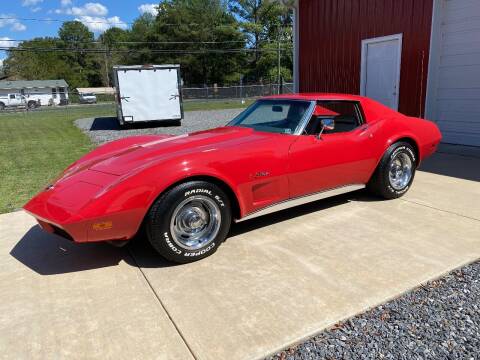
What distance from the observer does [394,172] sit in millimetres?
4727

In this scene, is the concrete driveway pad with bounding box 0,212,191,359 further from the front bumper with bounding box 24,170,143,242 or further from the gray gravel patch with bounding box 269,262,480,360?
the gray gravel patch with bounding box 269,262,480,360

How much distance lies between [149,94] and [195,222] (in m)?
12.7

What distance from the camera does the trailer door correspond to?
14.7 meters

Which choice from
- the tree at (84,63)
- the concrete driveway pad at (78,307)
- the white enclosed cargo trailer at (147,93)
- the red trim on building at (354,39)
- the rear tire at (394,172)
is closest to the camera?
the concrete driveway pad at (78,307)

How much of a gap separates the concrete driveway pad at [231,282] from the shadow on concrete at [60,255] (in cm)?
1

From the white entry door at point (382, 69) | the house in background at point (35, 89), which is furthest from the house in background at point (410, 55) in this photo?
the house in background at point (35, 89)

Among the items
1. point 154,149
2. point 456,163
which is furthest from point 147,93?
point 154,149

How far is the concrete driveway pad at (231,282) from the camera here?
2322 mm

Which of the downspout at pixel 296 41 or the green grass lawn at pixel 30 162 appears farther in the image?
the downspout at pixel 296 41

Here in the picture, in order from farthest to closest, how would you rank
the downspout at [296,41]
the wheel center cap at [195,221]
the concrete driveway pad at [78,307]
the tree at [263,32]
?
the tree at [263,32], the downspout at [296,41], the wheel center cap at [195,221], the concrete driveway pad at [78,307]

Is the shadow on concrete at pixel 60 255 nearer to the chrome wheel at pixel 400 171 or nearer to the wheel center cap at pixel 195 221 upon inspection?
the wheel center cap at pixel 195 221

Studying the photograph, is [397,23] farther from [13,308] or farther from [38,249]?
[13,308]

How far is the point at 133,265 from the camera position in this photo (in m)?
3.27

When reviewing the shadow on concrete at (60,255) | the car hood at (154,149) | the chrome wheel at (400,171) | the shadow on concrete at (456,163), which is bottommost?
the shadow on concrete at (456,163)
